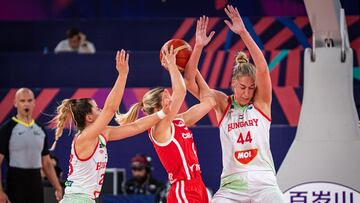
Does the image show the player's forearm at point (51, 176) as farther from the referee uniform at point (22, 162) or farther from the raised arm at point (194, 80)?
the raised arm at point (194, 80)

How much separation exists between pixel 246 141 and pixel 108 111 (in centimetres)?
119

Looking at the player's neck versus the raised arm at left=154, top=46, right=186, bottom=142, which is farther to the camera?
the player's neck

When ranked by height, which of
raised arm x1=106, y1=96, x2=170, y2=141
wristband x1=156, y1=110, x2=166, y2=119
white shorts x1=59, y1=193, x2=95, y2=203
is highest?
wristband x1=156, y1=110, x2=166, y2=119

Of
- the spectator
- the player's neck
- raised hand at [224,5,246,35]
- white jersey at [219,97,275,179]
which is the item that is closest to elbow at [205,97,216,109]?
white jersey at [219,97,275,179]

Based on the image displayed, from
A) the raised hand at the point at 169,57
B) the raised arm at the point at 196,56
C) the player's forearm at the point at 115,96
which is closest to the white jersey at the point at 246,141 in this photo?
Result: the raised arm at the point at 196,56

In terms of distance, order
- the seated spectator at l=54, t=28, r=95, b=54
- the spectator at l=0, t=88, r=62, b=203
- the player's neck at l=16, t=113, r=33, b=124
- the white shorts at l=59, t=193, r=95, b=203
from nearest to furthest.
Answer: the white shorts at l=59, t=193, r=95, b=203 → the spectator at l=0, t=88, r=62, b=203 → the player's neck at l=16, t=113, r=33, b=124 → the seated spectator at l=54, t=28, r=95, b=54

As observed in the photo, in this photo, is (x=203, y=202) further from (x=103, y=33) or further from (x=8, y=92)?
(x=103, y=33)

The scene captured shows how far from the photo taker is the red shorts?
24.6 ft

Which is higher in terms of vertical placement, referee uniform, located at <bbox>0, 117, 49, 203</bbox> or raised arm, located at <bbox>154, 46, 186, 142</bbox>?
raised arm, located at <bbox>154, 46, 186, 142</bbox>

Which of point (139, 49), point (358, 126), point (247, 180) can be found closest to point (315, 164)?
point (358, 126)

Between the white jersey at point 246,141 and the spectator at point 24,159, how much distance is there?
3.44m

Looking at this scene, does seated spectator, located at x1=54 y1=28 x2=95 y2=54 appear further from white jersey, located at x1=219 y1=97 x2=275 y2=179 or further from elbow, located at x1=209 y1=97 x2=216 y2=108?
white jersey, located at x1=219 y1=97 x2=275 y2=179

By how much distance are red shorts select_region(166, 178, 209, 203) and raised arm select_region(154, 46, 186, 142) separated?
40 cm

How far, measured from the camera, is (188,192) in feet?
24.6
